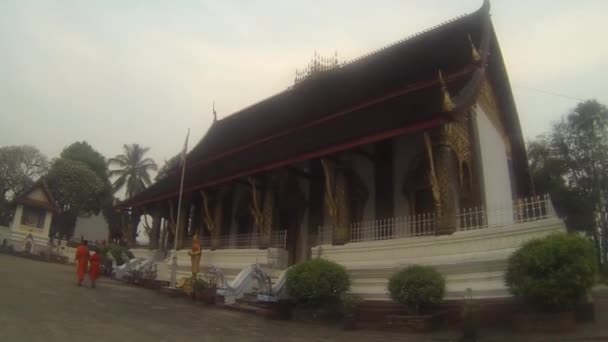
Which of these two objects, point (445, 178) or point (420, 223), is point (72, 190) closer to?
point (420, 223)

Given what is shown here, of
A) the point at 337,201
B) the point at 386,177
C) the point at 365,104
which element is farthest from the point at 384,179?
the point at 365,104

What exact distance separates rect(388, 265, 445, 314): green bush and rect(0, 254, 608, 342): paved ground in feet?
2.16

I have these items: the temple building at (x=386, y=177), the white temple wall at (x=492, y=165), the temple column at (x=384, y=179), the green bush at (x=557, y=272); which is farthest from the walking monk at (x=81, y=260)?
the green bush at (x=557, y=272)

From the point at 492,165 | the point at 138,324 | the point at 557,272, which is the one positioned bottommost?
the point at 138,324

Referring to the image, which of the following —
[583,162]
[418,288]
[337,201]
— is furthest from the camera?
[583,162]

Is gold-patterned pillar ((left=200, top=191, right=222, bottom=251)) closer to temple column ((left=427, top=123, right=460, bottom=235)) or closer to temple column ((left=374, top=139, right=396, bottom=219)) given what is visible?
temple column ((left=374, top=139, right=396, bottom=219))

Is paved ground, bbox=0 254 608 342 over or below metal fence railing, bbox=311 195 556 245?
below

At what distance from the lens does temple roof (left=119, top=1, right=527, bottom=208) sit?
998 cm

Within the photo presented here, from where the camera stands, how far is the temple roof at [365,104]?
32.7ft

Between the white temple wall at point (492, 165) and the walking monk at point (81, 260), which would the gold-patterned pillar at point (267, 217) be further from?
the white temple wall at point (492, 165)

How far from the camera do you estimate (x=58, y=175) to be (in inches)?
1406

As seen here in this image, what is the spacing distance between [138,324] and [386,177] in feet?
21.7

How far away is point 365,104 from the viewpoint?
1226 cm

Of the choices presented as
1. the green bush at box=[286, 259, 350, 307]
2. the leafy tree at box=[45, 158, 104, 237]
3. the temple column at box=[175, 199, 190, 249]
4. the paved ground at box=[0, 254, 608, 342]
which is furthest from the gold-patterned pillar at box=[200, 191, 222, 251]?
the leafy tree at box=[45, 158, 104, 237]
